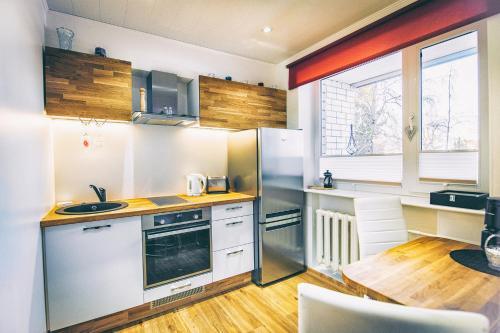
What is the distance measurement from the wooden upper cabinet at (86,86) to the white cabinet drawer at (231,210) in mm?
1187

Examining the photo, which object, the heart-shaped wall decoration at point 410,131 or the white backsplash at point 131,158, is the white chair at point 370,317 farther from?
the white backsplash at point 131,158

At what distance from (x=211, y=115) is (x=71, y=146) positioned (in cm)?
→ 134

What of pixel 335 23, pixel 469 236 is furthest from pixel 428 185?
pixel 335 23

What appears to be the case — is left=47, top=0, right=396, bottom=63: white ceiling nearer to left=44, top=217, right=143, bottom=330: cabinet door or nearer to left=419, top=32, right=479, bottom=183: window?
left=419, top=32, right=479, bottom=183: window

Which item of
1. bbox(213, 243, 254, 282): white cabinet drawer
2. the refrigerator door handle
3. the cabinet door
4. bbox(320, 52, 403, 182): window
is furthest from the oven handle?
bbox(320, 52, 403, 182): window

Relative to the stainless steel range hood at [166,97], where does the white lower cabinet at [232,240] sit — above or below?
below

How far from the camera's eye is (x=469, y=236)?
5.47ft

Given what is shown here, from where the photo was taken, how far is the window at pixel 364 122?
7.55 feet

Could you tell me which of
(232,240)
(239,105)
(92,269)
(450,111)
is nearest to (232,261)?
(232,240)

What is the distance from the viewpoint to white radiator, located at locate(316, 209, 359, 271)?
2.37 metres

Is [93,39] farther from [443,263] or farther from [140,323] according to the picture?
[443,263]

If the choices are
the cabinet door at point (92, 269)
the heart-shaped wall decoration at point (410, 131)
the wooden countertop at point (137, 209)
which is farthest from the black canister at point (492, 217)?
the cabinet door at point (92, 269)

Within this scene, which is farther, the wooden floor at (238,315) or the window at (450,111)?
the wooden floor at (238,315)

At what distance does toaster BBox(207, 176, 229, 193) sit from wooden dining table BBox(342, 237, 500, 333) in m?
1.82
